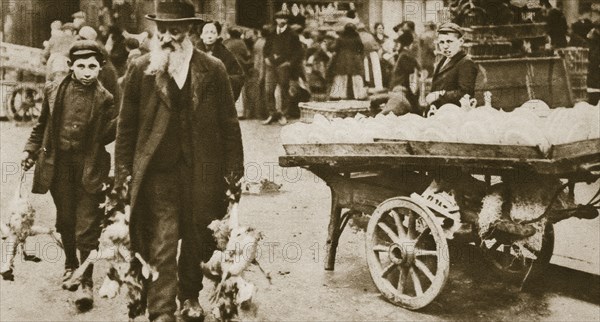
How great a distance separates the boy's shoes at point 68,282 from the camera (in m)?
6.33

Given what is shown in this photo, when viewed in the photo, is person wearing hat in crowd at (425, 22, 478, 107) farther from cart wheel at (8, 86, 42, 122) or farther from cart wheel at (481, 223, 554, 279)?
cart wheel at (8, 86, 42, 122)

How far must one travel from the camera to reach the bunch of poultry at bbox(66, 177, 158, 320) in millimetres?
5293

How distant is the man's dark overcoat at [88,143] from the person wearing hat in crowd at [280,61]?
11.6 metres

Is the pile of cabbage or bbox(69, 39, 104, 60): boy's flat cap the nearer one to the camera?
the pile of cabbage

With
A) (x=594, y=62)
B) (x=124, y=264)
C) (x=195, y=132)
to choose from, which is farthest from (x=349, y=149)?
(x=594, y=62)

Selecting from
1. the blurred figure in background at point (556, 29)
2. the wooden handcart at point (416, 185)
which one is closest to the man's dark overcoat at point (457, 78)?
the wooden handcart at point (416, 185)

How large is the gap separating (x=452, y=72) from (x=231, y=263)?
9.91 ft

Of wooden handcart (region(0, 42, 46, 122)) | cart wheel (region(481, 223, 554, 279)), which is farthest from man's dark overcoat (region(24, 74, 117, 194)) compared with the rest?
wooden handcart (region(0, 42, 46, 122))

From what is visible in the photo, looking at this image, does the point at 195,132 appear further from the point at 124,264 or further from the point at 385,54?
the point at 385,54

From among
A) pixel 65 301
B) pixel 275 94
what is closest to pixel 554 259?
pixel 65 301

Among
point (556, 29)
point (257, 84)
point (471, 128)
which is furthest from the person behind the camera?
point (257, 84)

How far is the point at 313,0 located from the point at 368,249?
22.1m

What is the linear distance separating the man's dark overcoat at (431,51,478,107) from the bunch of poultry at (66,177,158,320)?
3140mm

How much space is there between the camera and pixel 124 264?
5.34m
